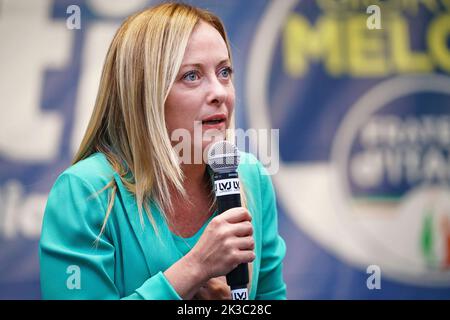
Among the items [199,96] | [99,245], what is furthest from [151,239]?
[199,96]

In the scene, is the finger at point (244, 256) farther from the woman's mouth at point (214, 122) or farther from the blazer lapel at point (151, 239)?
the woman's mouth at point (214, 122)

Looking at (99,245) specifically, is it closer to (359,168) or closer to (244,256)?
(244,256)

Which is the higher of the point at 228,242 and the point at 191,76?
the point at 191,76

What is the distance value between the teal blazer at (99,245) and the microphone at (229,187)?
0.40ft

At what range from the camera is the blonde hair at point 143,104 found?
1.34m

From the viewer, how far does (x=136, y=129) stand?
1.37 m

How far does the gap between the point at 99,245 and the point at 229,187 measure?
0.99ft

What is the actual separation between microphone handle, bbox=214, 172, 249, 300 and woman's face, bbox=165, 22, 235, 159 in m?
0.15

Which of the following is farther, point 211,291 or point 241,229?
point 211,291

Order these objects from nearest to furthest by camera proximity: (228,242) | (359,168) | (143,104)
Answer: (228,242) → (143,104) → (359,168)

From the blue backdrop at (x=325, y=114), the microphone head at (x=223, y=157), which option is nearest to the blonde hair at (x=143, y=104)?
the microphone head at (x=223, y=157)

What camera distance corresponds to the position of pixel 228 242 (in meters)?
1.16

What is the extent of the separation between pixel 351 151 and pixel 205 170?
1.32 metres

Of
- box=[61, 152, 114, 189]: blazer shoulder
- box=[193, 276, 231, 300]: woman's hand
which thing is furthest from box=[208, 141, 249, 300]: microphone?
box=[61, 152, 114, 189]: blazer shoulder
